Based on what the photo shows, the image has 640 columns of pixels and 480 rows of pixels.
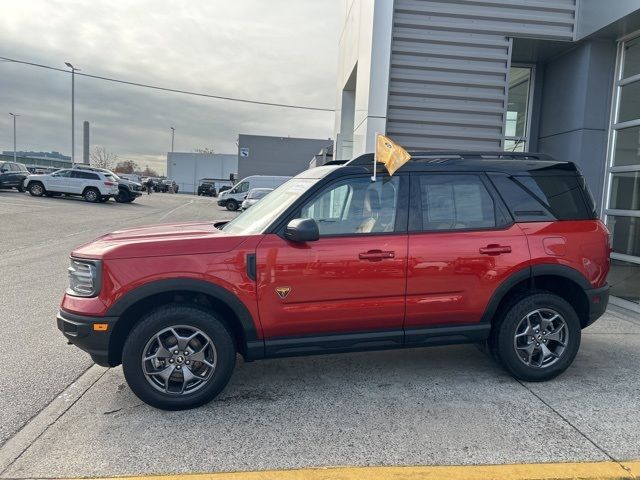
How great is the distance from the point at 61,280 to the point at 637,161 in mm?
9180

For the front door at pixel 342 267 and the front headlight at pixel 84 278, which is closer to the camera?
the front headlight at pixel 84 278

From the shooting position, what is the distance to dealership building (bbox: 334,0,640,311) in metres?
7.48

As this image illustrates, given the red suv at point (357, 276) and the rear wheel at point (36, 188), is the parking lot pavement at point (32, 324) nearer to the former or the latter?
the red suv at point (357, 276)

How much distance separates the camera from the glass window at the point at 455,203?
3867 millimetres

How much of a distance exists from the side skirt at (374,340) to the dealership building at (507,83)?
459 cm

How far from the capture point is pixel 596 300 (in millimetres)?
4160

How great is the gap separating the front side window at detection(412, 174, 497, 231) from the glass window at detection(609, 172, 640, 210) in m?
4.71

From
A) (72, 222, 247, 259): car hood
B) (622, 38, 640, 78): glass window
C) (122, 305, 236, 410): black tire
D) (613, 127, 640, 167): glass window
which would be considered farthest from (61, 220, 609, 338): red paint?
(622, 38, 640, 78): glass window

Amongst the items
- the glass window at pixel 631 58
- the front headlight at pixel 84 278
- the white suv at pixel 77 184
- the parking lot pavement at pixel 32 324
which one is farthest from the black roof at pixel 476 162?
the white suv at pixel 77 184

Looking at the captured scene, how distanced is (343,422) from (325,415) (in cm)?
16

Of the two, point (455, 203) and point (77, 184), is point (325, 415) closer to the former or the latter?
point (455, 203)

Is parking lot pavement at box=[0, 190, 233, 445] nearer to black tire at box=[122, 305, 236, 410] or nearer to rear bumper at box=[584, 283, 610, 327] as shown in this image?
black tire at box=[122, 305, 236, 410]

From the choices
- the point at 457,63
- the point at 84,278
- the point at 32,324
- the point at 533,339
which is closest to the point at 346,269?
the point at 533,339

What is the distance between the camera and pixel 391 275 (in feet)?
12.0
